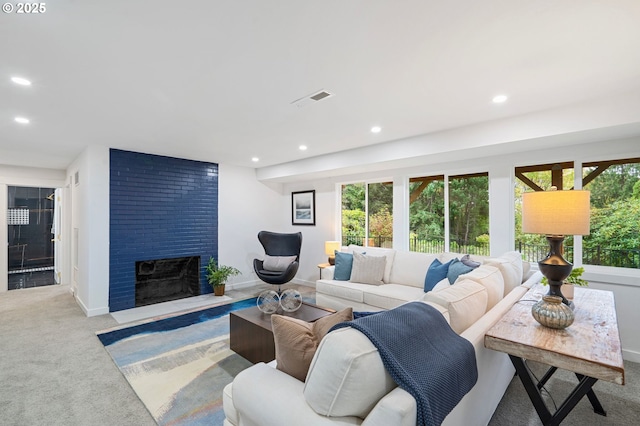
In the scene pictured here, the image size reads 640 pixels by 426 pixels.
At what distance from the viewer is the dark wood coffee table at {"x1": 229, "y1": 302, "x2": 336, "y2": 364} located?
2639 mm

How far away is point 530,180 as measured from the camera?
3762 mm

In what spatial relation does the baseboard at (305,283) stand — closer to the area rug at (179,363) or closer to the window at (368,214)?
the window at (368,214)

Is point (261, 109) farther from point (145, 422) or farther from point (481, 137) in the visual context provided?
point (145, 422)

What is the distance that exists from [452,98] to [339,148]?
2024mm

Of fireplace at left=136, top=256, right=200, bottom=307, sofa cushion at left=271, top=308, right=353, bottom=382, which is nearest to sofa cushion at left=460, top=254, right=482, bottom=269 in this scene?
sofa cushion at left=271, top=308, right=353, bottom=382

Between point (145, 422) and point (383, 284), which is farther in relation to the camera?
point (383, 284)

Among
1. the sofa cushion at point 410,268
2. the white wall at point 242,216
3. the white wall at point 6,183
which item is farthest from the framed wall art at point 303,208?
the white wall at point 6,183

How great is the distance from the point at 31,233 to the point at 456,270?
9350 mm

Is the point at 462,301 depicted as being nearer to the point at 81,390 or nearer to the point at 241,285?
the point at 81,390

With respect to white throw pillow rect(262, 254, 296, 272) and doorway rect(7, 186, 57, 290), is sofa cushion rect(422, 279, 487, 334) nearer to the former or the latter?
white throw pillow rect(262, 254, 296, 272)

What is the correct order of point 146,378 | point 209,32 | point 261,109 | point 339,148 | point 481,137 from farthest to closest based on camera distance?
1. point 339,148
2. point 481,137
3. point 261,109
4. point 146,378
5. point 209,32

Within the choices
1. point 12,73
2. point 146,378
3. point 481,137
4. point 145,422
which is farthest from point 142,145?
point 481,137

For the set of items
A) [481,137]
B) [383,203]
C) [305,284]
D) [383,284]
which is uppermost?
[481,137]

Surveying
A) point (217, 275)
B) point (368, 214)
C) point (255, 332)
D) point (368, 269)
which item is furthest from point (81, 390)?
point (368, 214)
